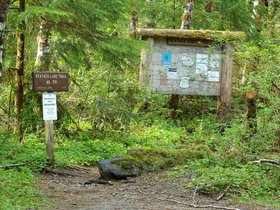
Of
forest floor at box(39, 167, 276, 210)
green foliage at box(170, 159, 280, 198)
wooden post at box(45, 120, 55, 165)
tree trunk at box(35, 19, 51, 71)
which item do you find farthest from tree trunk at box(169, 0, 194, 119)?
green foliage at box(170, 159, 280, 198)

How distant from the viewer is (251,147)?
362 inches

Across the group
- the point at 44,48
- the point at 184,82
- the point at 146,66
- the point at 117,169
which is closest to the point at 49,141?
the point at 117,169

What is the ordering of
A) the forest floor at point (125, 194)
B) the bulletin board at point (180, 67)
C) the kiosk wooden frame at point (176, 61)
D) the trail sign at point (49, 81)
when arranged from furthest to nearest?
the bulletin board at point (180, 67), the kiosk wooden frame at point (176, 61), the trail sign at point (49, 81), the forest floor at point (125, 194)

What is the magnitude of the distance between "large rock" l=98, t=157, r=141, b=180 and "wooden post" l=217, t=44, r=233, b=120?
19.1 feet

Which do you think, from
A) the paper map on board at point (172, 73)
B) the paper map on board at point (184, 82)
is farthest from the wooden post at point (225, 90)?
the paper map on board at point (172, 73)

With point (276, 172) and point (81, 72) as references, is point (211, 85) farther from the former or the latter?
point (276, 172)

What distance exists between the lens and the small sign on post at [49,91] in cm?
970

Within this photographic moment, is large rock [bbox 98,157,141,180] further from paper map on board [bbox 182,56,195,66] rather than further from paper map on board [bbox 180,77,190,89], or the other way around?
paper map on board [bbox 182,56,195,66]

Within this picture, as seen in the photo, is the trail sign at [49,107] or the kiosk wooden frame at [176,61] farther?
the kiosk wooden frame at [176,61]

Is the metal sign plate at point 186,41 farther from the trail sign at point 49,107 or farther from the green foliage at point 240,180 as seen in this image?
the green foliage at point 240,180

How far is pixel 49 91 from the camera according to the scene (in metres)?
9.83

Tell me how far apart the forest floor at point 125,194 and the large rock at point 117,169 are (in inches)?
8.2

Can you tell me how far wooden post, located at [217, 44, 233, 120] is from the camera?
14.8 m

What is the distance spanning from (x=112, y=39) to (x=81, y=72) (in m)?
5.42
